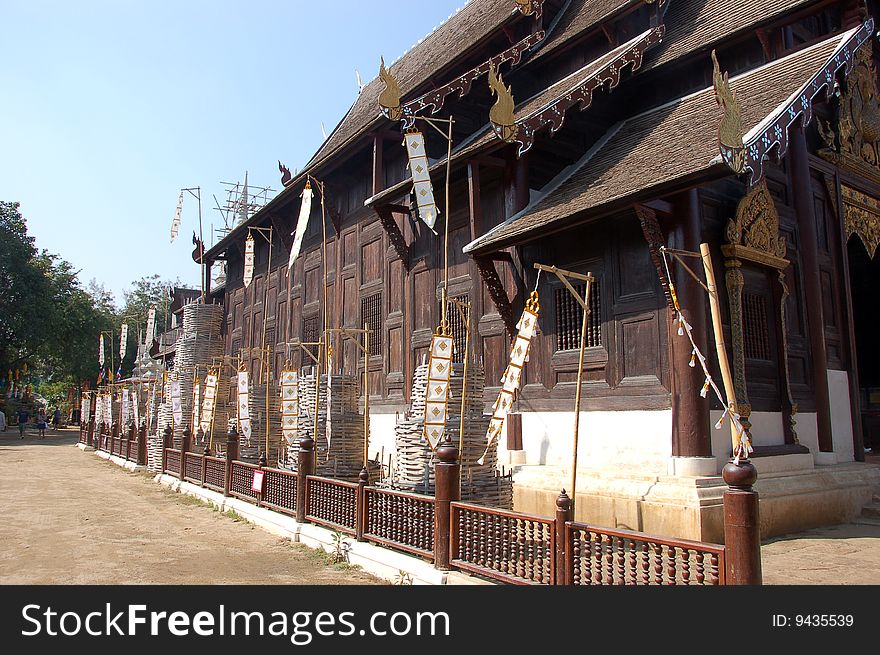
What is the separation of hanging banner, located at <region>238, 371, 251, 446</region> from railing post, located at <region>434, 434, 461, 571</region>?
29.0 feet

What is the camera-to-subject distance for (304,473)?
10.3 metres

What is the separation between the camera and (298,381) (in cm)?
1320

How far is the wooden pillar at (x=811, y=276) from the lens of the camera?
10.8 m

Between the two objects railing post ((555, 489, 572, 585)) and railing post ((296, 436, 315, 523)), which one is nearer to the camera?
railing post ((555, 489, 572, 585))

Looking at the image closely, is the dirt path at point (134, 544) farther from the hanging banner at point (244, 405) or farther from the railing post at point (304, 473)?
the hanging banner at point (244, 405)

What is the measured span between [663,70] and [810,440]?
6426 millimetres

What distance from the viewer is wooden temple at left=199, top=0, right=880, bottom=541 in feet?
29.3

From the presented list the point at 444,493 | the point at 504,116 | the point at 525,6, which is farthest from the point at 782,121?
the point at 525,6

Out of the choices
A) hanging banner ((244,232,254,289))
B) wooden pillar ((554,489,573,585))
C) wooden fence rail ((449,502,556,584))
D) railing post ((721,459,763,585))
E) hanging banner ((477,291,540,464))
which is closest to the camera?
railing post ((721,459,763,585))

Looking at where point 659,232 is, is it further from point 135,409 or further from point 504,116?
point 135,409

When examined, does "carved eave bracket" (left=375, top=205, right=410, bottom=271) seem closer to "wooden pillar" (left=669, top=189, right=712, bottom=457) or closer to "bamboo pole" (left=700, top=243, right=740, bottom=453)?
"wooden pillar" (left=669, top=189, right=712, bottom=457)

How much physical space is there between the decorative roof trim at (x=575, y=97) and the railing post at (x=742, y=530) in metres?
6.86

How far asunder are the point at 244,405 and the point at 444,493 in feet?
29.8

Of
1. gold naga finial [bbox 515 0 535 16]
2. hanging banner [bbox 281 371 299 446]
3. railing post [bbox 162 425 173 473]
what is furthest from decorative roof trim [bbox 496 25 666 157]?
railing post [bbox 162 425 173 473]
